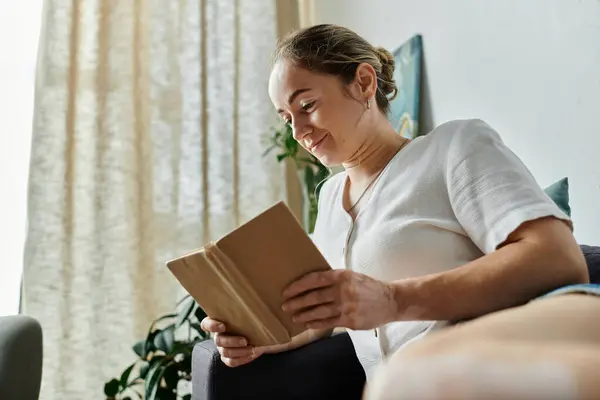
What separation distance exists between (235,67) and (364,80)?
158cm

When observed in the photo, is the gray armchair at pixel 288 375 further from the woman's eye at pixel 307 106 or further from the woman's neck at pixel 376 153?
the woman's eye at pixel 307 106

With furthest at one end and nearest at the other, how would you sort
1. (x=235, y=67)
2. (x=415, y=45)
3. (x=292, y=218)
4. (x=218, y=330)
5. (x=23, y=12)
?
(x=235, y=67) < (x=23, y=12) < (x=415, y=45) < (x=218, y=330) < (x=292, y=218)

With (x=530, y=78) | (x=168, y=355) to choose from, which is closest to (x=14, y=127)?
(x=168, y=355)

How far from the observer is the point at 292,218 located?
30.3 inches

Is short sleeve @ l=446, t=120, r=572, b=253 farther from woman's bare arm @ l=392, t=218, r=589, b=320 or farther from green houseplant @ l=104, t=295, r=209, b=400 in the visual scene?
green houseplant @ l=104, t=295, r=209, b=400

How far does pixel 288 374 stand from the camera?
3.84 ft

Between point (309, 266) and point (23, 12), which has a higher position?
point (23, 12)

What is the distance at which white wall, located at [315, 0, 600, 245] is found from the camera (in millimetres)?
1310

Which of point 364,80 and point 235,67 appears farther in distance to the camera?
point 235,67

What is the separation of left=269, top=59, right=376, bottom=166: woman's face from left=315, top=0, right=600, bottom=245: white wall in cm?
50

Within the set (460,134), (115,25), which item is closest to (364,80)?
(460,134)

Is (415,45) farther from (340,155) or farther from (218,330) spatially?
(218,330)

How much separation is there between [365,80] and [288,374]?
57cm

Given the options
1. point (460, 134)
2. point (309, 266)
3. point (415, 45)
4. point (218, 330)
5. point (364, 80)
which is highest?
point (415, 45)
